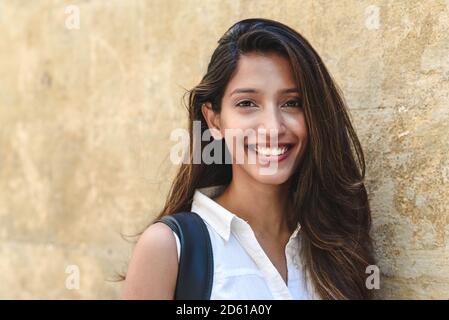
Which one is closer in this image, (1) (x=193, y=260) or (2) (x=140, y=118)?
(1) (x=193, y=260)

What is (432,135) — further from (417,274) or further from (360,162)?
(417,274)

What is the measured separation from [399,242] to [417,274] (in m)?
0.13

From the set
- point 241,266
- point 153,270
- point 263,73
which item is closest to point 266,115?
point 263,73

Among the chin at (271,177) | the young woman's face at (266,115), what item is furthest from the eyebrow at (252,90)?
the chin at (271,177)

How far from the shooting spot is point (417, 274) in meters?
2.40

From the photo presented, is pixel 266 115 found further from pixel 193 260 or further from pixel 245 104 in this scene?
pixel 193 260

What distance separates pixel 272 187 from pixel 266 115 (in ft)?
1.02

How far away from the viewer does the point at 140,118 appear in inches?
134

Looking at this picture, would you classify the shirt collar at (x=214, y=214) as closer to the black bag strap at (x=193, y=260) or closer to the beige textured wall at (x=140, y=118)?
the black bag strap at (x=193, y=260)

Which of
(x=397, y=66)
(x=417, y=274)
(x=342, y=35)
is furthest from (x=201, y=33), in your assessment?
(x=417, y=274)

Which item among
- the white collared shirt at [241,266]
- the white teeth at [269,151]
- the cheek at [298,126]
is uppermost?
the cheek at [298,126]

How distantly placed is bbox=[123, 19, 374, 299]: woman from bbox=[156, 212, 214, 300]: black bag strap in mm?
23

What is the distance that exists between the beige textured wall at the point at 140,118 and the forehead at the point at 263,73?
501mm

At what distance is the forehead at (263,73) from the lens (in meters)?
2.16
